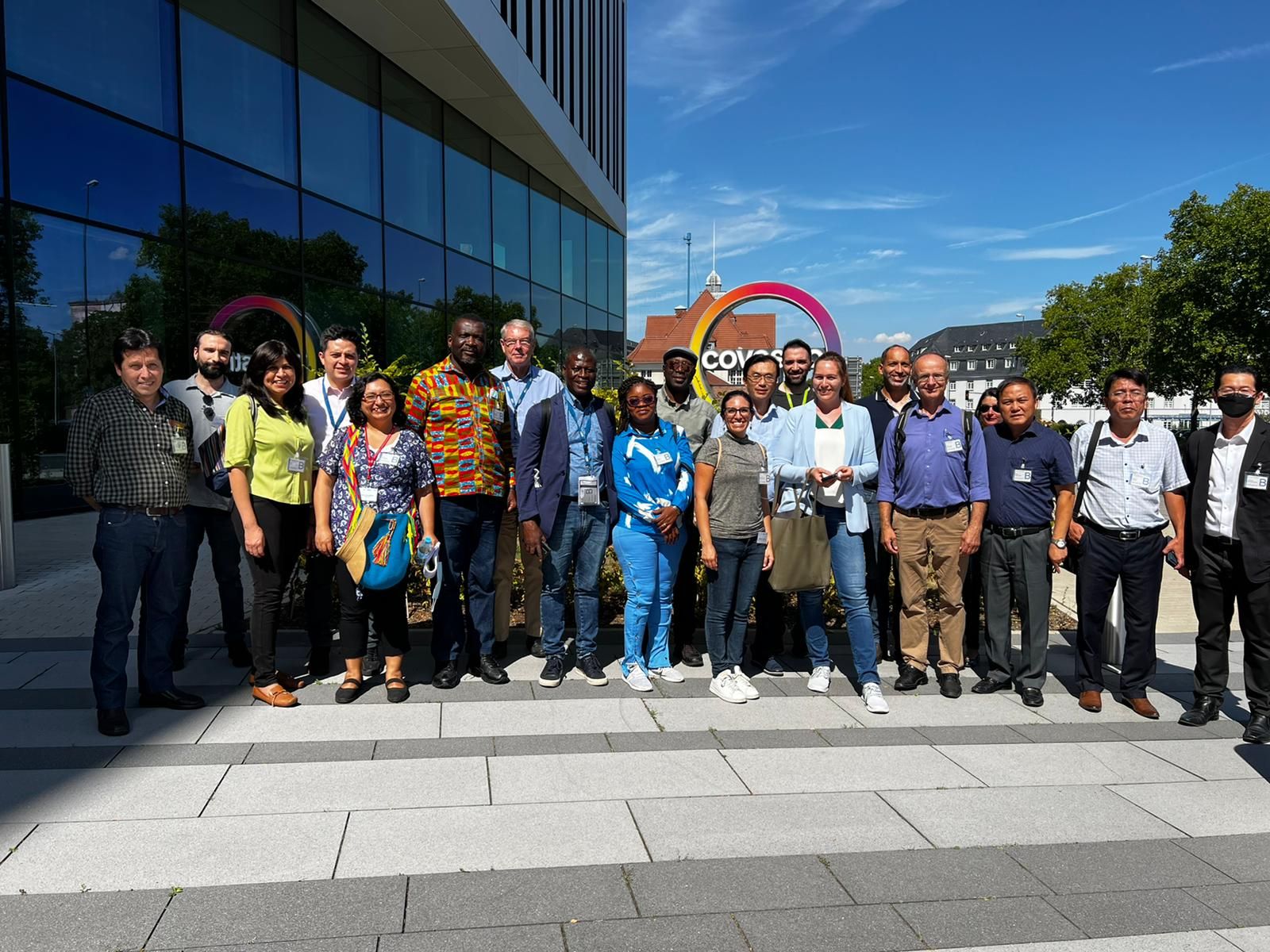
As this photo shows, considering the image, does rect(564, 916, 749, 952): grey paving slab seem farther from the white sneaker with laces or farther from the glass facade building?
the glass facade building

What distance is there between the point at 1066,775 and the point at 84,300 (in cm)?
1116

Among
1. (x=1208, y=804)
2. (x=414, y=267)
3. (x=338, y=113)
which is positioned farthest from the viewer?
(x=414, y=267)

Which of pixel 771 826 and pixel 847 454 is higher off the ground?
pixel 847 454

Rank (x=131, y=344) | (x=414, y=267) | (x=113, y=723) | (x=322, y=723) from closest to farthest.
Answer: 1. (x=113, y=723)
2. (x=131, y=344)
3. (x=322, y=723)
4. (x=414, y=267)

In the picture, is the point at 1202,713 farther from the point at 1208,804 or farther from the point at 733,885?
the point at 733,885

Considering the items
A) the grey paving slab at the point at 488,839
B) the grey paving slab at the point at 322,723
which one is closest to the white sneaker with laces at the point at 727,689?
the grey paving slab at the point at 488,839

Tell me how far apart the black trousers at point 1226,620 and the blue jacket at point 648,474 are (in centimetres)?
295

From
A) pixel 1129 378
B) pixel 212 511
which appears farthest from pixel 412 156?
pixel 1129 378

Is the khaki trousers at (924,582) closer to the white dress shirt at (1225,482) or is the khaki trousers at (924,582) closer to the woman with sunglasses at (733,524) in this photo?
the woman with sunglasses at (733,524)

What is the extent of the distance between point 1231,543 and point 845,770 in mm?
2583

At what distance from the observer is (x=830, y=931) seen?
8.55 ft

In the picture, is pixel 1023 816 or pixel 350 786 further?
pixel 350 786

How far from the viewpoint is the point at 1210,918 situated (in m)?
2.71

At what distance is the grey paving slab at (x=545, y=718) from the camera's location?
4379 mm
